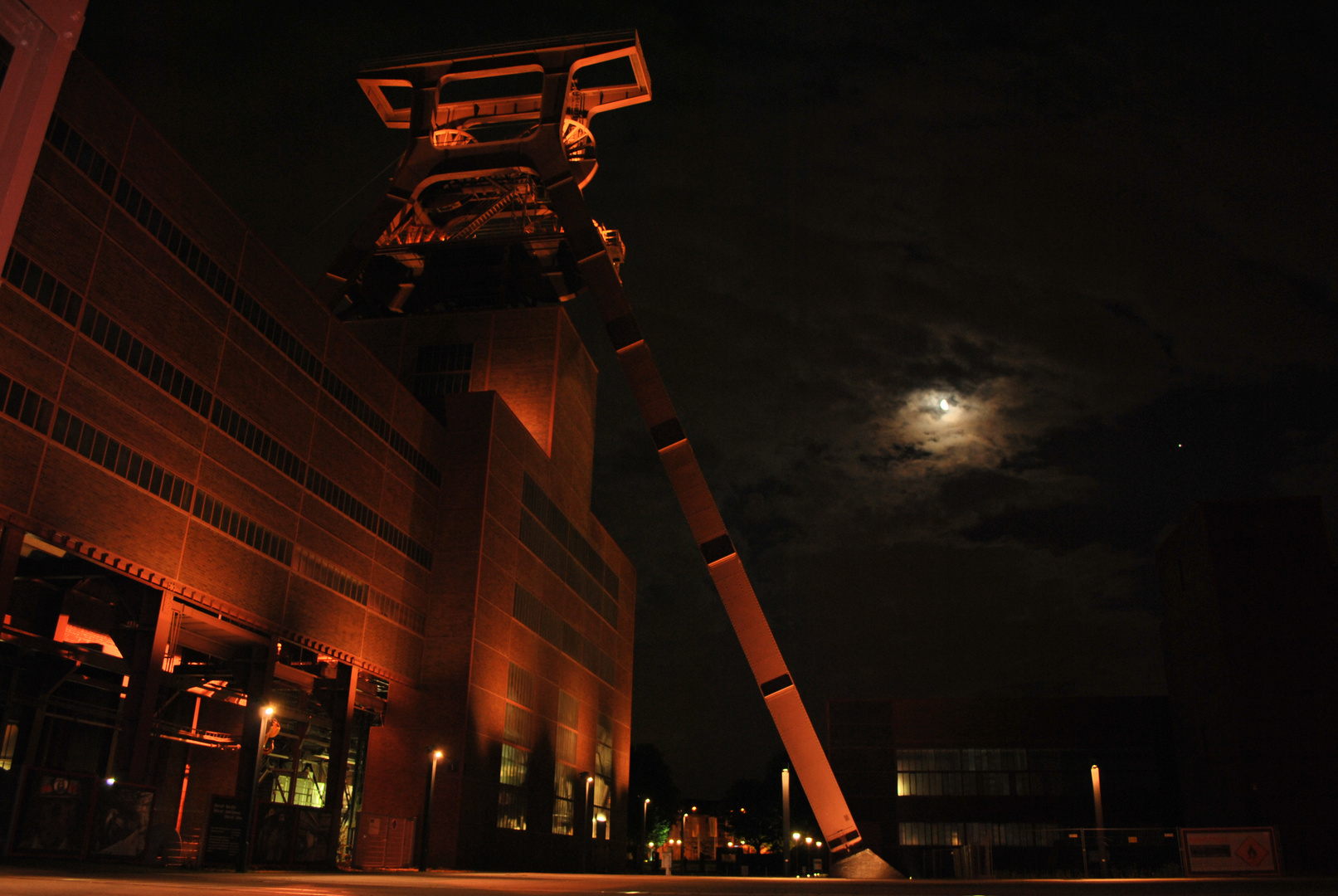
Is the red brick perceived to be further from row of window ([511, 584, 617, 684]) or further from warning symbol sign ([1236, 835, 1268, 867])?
warning symbol sign ([1236, 835, 1268, 867])

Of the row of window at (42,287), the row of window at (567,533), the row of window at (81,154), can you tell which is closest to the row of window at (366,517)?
the row of window at (567,533)

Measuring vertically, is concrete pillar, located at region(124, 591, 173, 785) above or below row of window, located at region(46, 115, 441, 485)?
below

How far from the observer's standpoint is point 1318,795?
45.1 m

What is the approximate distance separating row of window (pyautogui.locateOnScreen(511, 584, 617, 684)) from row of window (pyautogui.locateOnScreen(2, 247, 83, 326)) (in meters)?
25.9

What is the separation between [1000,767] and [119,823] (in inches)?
2270

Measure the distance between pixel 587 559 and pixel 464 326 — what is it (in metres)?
16.2

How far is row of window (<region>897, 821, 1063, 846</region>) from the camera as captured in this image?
205 feet

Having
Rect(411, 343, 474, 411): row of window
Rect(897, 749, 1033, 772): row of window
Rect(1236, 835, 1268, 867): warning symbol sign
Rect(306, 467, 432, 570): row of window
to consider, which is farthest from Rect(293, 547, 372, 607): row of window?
Rect(897, 749, 1033, 772): row of window

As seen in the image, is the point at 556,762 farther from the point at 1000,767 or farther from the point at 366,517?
the point at 1000,767

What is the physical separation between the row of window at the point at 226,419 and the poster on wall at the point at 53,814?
37.7ft

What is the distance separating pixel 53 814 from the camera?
1800cm

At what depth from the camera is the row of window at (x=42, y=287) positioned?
22.2 m

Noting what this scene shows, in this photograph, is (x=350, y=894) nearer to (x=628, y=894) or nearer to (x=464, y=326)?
(x=628, y=894)

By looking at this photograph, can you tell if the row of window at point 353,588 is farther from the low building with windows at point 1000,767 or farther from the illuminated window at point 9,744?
the low building with windows at point 1000,767
